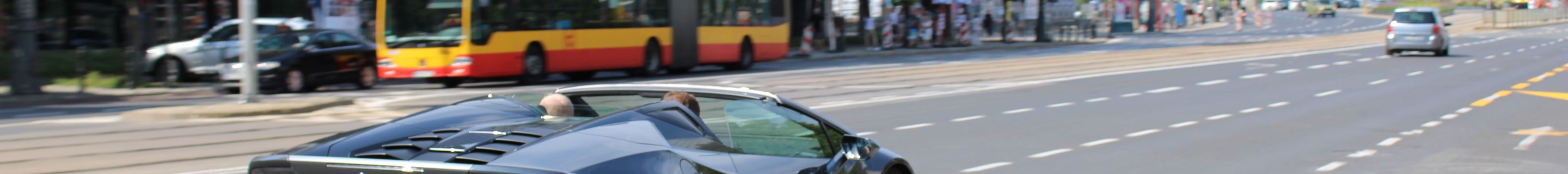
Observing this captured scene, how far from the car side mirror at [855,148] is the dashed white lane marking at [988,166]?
3.08 meters

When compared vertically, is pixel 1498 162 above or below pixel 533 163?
below

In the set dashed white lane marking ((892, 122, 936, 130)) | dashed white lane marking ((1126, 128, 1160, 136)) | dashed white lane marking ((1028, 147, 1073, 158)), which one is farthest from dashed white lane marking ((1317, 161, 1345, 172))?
dashed white lane marking ((892, 122, 936, 130))

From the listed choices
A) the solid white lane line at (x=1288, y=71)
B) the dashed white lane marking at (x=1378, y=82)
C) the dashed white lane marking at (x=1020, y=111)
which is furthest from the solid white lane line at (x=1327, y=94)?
the solid white lane line at (x=1288, y=71)

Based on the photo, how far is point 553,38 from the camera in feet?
66.2

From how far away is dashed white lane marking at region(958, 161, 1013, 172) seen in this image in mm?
8789

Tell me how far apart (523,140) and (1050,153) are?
6083mm

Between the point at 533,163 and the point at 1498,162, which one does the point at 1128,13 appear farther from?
the point at 533,163

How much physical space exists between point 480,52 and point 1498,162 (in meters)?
12.4

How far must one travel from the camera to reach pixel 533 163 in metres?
3.92

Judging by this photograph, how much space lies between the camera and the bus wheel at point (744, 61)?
24.6 m

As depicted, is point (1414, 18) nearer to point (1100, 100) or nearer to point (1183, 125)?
point (1100, 100)

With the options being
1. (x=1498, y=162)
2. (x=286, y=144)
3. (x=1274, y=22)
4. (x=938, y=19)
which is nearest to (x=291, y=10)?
(x=938, y=19)

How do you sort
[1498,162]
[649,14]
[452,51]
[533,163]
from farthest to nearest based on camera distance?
[649,14] < [452,51] < [1498,162] < [533,163]

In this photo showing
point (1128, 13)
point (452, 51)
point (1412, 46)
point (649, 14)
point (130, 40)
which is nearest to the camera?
point (452, 51)
